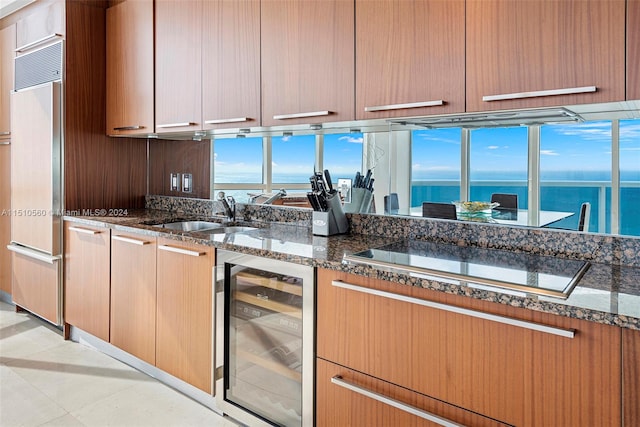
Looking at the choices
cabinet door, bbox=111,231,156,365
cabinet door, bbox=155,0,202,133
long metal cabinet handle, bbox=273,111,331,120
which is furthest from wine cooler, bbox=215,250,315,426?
cabinet door, bbox=155,0,202,133

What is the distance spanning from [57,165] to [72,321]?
3.47 ft

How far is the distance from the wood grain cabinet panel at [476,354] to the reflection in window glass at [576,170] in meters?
0.67

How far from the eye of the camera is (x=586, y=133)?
66.6 inches

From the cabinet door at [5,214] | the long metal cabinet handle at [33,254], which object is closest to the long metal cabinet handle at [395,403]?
the long metal cabinet handle at [33,254]

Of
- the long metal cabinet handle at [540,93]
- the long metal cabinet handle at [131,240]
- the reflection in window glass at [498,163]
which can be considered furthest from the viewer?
the long metal cabinet handle at [131,240]

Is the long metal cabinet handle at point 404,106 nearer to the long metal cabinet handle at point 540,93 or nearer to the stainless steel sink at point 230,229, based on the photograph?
the long metal cabinet handle at point 540,93

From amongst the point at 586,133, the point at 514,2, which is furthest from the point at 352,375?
the point at 514,2

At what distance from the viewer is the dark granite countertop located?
112cm

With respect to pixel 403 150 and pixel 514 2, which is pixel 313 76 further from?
pixel 514 2

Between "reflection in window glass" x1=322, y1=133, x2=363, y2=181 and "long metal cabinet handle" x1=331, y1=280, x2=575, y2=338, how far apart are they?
91 cm

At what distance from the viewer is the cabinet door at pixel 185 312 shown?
6.98 ft

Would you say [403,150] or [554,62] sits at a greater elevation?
[554,62]

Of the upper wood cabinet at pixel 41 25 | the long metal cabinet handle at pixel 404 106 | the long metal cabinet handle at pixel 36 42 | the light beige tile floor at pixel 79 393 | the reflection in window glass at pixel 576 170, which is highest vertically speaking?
the upper wood cabinet at pixel 41 25

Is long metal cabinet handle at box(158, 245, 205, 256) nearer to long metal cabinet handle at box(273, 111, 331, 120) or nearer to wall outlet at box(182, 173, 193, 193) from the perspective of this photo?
long metal cabinet handle at box(273, 111, 331, 120)
